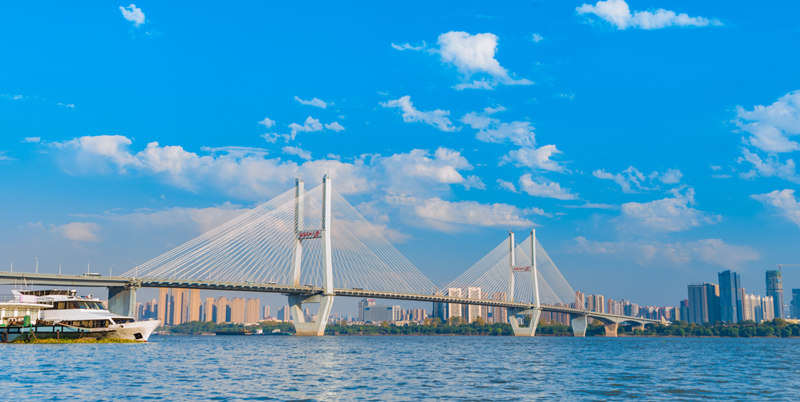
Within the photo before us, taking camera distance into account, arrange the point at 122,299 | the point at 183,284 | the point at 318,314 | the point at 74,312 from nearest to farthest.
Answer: the point at 74,312 < the point at 122,299 < the point at 183,284 < the point at 318,314

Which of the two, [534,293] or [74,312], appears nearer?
[74,312]

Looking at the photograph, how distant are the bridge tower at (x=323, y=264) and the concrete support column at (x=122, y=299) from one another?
2158 cm

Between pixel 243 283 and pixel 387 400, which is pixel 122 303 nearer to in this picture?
pixel 243 283

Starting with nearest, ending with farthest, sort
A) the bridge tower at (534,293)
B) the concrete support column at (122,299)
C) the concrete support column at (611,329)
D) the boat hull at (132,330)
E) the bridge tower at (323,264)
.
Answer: the boat hull at (132,330) < the concrete support column at (122,299) < the bridge tower at (323,264) < the bridge tower at (534,293) < the concrete support column at (611,329)

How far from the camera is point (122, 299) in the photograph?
7450 centimetres

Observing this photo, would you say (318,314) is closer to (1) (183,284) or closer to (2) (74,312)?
(1) (183,284)

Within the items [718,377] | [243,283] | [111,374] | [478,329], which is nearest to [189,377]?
[111,374]

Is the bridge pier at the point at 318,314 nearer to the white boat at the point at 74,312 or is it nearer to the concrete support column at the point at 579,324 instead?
the white boat at the point at 74,312

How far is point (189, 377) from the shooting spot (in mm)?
28391

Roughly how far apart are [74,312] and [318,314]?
41232 mm

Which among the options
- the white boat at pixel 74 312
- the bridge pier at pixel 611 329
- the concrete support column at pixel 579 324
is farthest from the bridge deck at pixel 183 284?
the bridge pier at pixel 611 329

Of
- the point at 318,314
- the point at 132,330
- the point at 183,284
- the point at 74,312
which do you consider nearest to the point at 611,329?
the point at 318,314

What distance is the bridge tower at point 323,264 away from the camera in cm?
8794

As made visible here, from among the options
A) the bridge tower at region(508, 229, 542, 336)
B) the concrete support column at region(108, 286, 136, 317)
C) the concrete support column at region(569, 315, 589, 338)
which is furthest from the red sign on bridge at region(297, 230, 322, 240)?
the concrete support column at region(569, 315, 589, 338)
